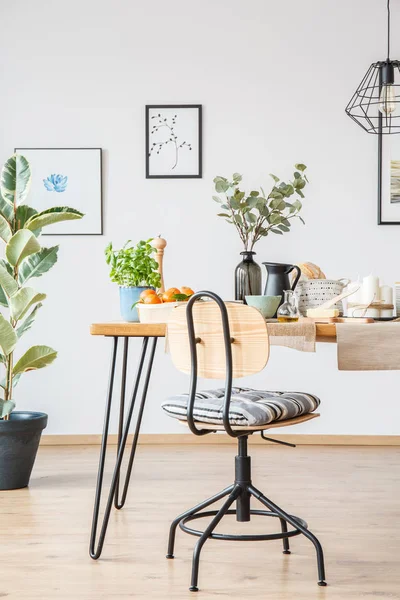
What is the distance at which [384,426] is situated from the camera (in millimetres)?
4457

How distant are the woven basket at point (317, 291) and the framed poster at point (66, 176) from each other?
214 centimetres

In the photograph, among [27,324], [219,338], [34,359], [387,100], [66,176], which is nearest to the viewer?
[219,338]

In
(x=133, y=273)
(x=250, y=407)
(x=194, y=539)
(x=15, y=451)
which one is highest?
(x=133, y=273)

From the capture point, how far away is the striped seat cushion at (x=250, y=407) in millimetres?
2117

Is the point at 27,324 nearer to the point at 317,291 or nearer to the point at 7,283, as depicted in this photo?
the point at 7,283

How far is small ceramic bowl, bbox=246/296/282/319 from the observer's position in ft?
7.94

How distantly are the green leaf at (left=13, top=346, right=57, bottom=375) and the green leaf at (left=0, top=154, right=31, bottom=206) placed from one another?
65 cm

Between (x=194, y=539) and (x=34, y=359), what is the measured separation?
1.18 meters

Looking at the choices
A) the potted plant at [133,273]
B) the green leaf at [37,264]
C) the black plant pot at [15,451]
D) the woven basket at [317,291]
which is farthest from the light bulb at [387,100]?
the black plant pot at [15,451]

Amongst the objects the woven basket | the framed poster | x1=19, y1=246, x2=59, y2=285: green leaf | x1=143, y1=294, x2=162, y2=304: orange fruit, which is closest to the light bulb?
the woven basket

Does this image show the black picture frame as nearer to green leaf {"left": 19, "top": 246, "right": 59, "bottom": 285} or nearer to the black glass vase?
green leaf {"left": 19, "top": 246, "right": 59, "bottom": 285}

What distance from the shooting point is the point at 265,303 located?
2.42 meters

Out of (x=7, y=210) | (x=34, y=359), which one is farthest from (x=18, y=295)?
(x=7, y=210)

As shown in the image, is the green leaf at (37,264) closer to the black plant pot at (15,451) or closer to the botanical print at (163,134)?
the black plant pot at (15,451)
